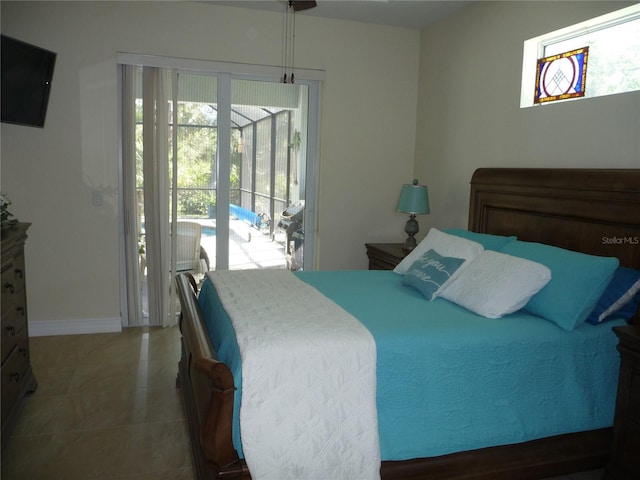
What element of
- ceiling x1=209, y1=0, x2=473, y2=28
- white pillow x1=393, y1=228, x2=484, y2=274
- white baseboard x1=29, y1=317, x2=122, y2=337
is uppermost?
ceiling x1=209, y1=0, x2=473, y2=28

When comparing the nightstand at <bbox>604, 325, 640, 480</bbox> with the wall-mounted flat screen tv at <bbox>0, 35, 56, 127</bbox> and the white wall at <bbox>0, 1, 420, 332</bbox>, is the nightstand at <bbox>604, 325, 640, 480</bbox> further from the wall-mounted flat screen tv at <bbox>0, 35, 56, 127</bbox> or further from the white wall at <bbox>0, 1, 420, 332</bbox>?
the wall-mounted flat screen tv at <bbox>0, 35, 56, 127</bbox>

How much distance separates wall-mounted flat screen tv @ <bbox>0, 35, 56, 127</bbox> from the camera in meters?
3.05

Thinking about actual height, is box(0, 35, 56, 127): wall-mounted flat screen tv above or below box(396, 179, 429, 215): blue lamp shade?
above

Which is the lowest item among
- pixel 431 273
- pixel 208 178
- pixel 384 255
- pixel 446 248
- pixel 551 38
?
pixel 384 255

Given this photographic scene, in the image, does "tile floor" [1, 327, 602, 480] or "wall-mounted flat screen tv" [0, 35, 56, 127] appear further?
"wall-mounted flat screen tv" [0, 35, 56, 127]

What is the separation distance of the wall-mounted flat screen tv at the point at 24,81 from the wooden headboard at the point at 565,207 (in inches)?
123

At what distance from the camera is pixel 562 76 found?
3.00 metres

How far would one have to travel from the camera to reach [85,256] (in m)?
3.96

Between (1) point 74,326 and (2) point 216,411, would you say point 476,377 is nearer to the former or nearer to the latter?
(2) point 216,411

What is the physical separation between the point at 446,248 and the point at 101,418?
7.20 ft

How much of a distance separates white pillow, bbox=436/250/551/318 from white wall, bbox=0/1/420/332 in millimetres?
2143

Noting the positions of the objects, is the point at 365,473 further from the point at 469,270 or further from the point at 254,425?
the point at 469,270

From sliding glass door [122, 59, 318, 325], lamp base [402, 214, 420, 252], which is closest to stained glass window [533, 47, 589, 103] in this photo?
lamp base [402, 214, 420, 252]

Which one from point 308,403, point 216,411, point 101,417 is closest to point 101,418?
point 101,417
